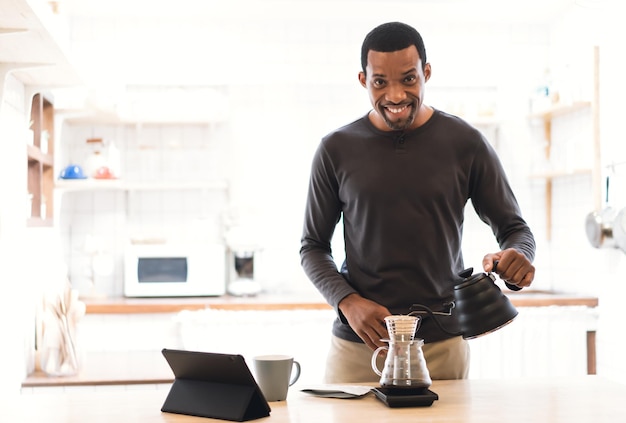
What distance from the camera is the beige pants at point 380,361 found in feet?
6.01

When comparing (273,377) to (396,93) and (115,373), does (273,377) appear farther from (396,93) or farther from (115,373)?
(115,373)

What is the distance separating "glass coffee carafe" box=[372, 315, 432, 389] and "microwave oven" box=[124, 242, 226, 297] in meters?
2.51

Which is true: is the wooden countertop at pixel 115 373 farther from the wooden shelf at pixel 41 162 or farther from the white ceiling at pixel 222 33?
the white ceiling at pixel 222 33

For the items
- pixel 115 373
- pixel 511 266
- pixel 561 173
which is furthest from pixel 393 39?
pixel 561 173

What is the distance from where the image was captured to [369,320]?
1658 mm

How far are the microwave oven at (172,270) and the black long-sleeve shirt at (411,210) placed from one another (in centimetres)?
206

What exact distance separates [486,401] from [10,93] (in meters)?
2.01

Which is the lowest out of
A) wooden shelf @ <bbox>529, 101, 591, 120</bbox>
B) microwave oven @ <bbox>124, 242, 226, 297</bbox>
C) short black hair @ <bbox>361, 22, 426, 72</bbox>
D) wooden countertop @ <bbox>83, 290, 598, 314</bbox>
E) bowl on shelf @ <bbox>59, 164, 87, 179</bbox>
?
wooden countertop @ <bbox>83, 290, 598, 314</bbox>

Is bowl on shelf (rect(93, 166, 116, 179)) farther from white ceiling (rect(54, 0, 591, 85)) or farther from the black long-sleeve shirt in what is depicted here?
the black long-sleeve shirt

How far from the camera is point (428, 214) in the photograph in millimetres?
1838

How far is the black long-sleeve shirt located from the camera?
183 cm

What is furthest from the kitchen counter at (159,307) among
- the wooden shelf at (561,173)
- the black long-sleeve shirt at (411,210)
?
the black long-sleeve shirt at (411,210)

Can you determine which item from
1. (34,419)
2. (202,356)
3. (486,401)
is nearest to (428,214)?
(486,401)

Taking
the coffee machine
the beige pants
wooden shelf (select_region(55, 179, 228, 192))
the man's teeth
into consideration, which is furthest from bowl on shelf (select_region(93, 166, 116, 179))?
the man's teeth
